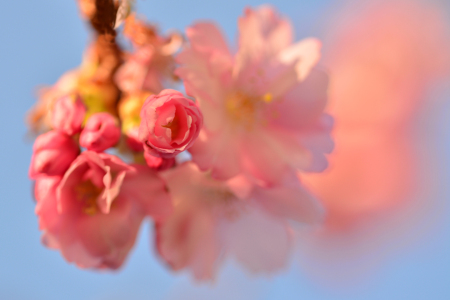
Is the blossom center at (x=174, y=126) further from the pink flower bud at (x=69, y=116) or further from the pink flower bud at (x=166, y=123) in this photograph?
the pink flower bud at (x=69, y=116)

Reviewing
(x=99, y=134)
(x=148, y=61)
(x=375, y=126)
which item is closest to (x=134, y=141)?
(x=99, y=134)

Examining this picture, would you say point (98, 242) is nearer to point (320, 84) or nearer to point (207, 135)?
point (207, 135)

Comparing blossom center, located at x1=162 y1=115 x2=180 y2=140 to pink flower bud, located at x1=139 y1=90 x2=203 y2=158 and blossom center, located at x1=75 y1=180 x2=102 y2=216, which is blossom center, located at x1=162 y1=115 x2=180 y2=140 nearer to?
pink flower bud, located at x1=139 y1=90 x2=203 y2=158

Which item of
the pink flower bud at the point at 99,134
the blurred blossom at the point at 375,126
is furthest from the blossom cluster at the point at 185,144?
the blurred blossom at the point at 375,126

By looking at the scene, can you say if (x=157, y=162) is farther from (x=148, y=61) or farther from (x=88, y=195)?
(x=148, y=61)

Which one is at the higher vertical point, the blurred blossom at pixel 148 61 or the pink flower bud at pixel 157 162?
the blurred blossom at pixel 148 61

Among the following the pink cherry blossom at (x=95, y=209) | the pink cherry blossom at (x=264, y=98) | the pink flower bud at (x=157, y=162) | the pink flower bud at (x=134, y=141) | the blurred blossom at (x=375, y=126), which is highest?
the blurred blossom at (x=375, y=126)
